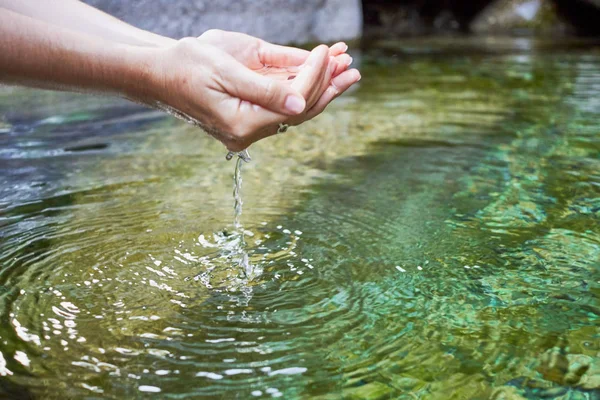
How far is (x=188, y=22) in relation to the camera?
7781mm

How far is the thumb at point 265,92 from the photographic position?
1947 millimetres

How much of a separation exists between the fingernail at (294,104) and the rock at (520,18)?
397 inches

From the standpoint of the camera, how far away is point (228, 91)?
2.02 m

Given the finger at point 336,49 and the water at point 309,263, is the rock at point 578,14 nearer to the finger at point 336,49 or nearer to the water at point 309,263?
the water at point 309,263

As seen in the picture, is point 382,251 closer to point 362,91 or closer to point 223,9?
point 362,91

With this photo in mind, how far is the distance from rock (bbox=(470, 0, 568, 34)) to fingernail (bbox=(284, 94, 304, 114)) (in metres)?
10.1

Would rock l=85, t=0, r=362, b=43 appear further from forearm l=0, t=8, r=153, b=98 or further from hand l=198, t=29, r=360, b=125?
forearm l=0, t=8, r=153, b=98

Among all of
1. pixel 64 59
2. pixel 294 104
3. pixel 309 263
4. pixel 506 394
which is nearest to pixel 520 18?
pixel 309 263

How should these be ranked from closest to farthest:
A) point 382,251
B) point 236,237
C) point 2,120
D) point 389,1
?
point 382,251, point 236,237, point 2,120, point 389,1

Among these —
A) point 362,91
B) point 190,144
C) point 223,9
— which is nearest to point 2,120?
point 190,144

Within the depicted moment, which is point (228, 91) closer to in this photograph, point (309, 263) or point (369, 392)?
point (309, 263)

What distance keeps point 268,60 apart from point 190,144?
163 centimetres

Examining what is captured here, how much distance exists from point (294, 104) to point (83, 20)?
2.89ft

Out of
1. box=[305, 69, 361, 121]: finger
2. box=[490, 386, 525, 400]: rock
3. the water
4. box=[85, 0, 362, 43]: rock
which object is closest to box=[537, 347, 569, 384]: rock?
the water
